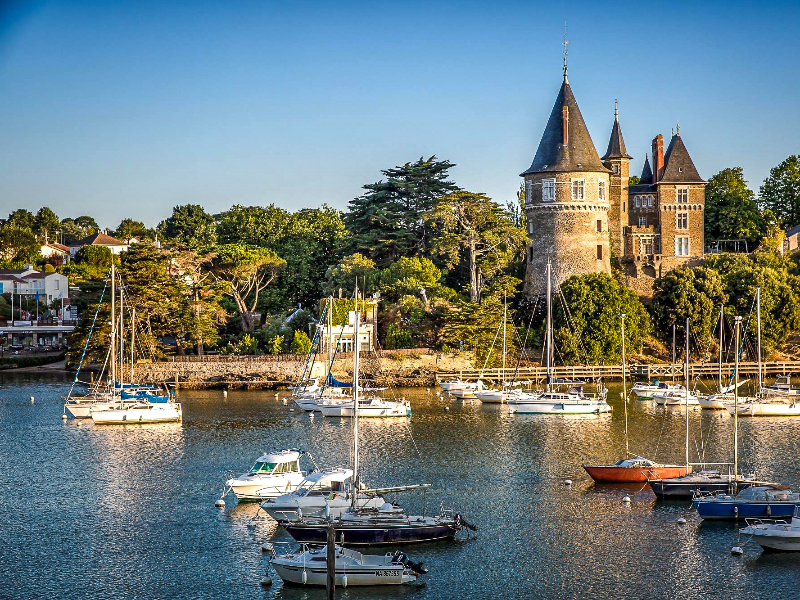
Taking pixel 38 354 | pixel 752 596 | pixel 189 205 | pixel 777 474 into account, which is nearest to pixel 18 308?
pixel 38 354

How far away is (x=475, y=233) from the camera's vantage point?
92250 mm

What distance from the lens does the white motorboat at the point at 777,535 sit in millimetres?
34781

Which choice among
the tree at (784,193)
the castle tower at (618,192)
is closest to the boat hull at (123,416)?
the castle tower at (618,192)

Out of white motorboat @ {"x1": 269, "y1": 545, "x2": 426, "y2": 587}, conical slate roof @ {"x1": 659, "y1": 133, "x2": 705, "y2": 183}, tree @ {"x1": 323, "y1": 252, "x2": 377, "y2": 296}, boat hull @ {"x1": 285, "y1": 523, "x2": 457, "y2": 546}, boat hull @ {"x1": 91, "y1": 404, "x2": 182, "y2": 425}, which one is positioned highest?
conical slate roof @ {"x1": 659, "y1": 133, "x2": 705, "y2": 183}

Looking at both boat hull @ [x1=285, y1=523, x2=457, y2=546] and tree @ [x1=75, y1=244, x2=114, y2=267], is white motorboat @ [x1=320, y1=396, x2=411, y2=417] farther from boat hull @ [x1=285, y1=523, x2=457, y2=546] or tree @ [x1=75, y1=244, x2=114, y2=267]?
tree @ [x1=75, y1=244, x2=114, y2=267]

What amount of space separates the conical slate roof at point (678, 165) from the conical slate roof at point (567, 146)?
1113cm

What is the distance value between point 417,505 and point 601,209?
53.3 m

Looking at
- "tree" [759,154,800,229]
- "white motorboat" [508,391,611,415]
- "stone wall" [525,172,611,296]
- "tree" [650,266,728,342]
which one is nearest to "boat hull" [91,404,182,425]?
"white motorboat" [508,391,611,415]

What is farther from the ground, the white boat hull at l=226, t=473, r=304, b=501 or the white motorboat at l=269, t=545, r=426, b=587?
the white boat hull at l=226, t=473, r=304, b=501

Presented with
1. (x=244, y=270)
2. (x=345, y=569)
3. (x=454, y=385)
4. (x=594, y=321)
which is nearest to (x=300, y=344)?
Result: (x=244, y=270)

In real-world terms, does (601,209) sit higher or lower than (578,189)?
lower

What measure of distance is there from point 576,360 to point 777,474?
127ft

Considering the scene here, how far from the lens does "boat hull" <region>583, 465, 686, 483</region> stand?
44.6 metres

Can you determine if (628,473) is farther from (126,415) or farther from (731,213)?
(731,213)
